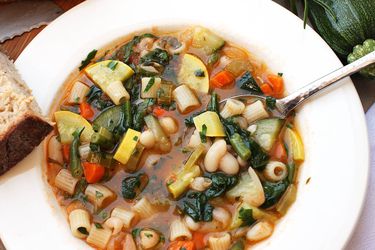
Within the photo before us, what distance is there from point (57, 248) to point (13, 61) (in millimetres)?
1581

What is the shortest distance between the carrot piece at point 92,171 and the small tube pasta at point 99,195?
42 millimetres

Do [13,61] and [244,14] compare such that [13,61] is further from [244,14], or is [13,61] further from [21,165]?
[244,14]

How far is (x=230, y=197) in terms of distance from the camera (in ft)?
11.4

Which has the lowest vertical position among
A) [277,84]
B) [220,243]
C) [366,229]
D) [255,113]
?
[366,229]

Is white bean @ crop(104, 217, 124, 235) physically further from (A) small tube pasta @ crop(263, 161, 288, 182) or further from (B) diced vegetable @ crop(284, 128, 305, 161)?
(B) diced vegetable @ crop(284, 128, 305, 161)

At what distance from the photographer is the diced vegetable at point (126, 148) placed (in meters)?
3.58

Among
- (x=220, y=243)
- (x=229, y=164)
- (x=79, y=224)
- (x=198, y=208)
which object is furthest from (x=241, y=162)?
(x=79, y=224)

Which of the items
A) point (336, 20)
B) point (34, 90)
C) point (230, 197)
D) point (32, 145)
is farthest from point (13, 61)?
point (336, 20)

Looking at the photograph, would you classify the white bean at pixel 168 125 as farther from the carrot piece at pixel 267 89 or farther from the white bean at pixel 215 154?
the carrot piece at pixel 267 89

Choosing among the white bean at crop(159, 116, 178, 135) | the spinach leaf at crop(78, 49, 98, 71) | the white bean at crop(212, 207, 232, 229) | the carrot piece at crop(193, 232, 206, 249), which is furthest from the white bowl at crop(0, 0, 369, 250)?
the white bean at crop(159, 116, 178, 135)

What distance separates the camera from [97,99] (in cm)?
391

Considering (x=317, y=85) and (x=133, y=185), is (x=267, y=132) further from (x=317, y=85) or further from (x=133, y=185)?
(x=133, y=185)

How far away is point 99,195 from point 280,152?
1.23 metres

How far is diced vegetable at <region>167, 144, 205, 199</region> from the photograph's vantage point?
3495 millimetres
